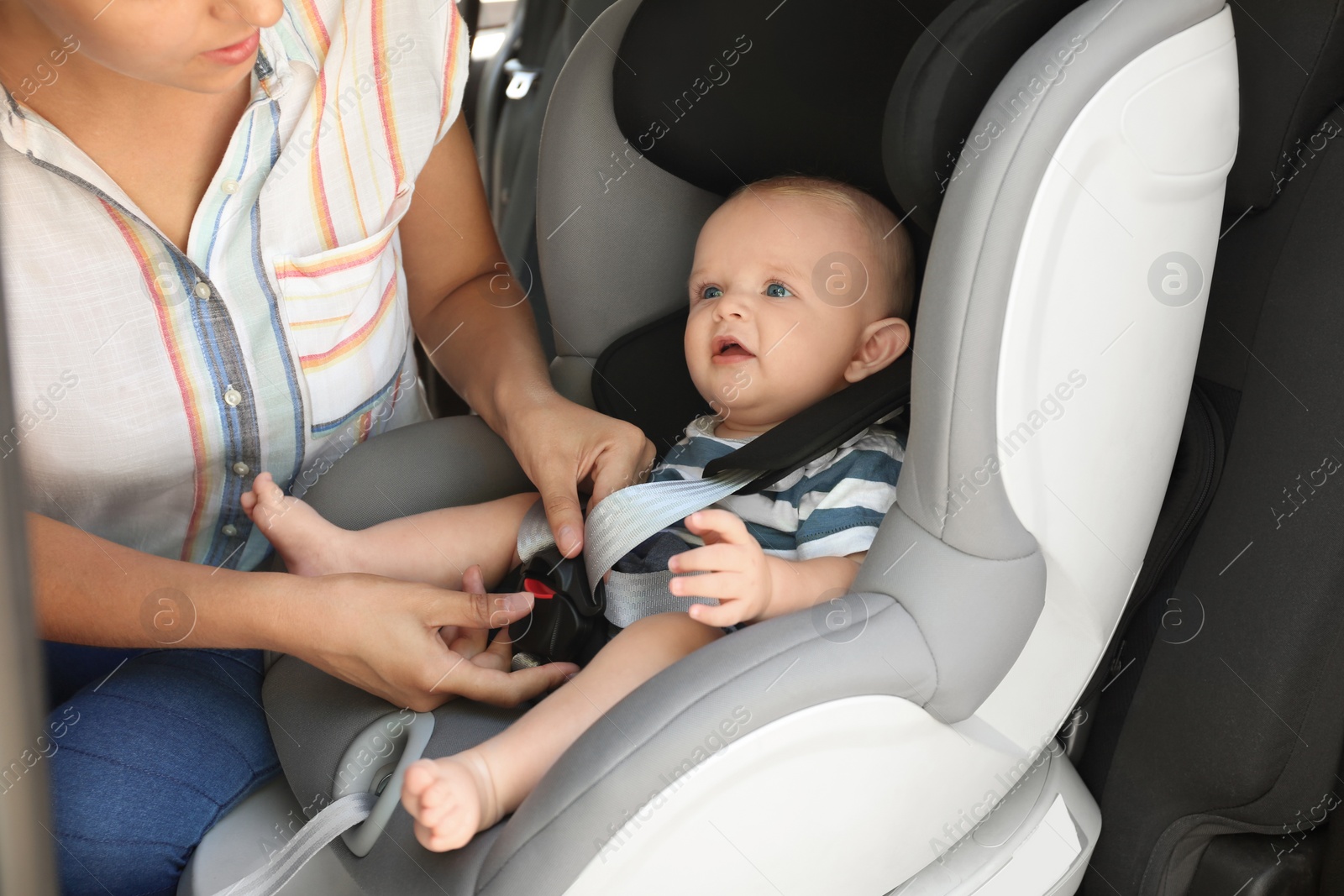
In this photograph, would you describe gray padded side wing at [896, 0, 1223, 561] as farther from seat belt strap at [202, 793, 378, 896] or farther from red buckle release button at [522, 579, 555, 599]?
seat belt strap at [202, 793, 378, 896]

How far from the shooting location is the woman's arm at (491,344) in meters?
0.94

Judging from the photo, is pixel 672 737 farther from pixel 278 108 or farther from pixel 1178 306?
pixel 278 108

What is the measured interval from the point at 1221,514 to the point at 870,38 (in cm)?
52

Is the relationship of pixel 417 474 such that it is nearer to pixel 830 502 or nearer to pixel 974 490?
pixel 830 502

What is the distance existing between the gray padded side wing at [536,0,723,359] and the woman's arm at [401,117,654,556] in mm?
59

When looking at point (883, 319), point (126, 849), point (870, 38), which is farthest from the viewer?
point (883, 319)

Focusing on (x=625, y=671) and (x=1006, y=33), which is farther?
(x=625, y=671)

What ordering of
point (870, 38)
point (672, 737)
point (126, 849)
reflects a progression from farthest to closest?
point (870, 38) < point (126, 849) < point (672, 737)

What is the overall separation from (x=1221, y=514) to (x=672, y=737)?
585 mm

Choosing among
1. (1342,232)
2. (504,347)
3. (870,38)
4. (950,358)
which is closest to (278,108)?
(504,347)

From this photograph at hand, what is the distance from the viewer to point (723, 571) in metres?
0.74

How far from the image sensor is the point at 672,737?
0.64 meters

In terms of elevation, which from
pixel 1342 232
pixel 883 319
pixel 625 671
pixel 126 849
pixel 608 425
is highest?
pixel 1342 232

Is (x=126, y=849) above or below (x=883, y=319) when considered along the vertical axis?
below
